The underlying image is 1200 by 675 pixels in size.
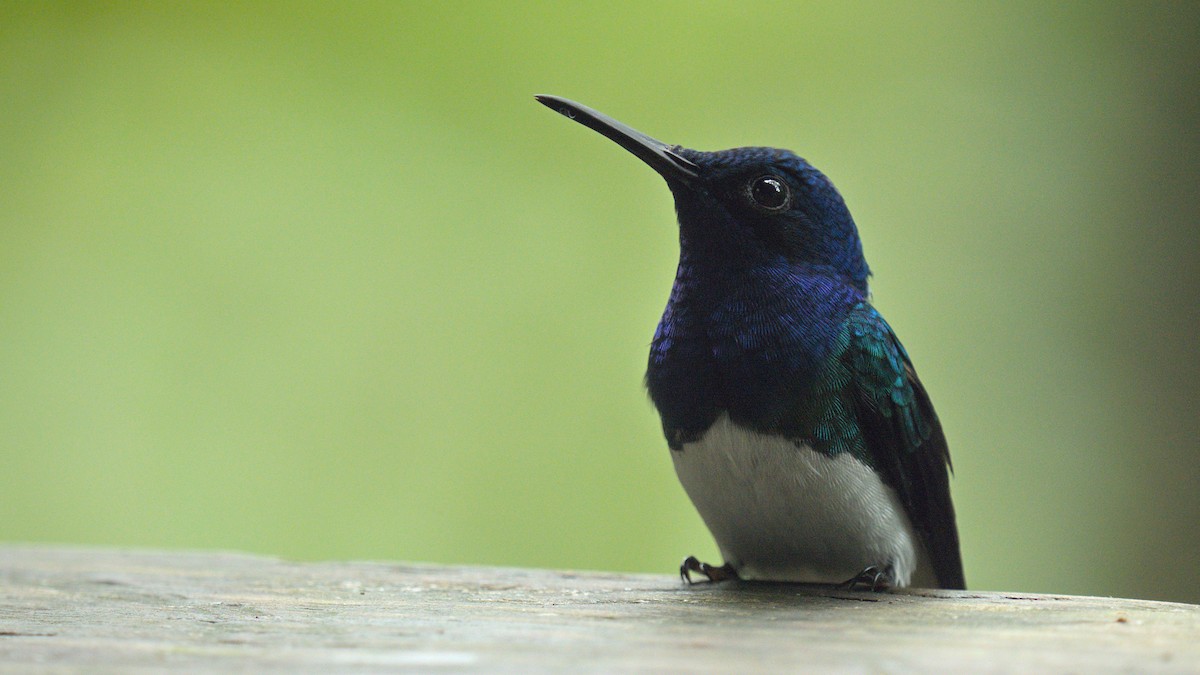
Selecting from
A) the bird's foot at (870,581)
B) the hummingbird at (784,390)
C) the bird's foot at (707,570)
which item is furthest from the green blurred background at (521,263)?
the bird's foot at (870,581)

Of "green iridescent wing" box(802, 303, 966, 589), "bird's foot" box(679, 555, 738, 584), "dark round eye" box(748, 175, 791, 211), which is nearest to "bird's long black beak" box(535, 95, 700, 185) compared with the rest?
"dark round eye" box(748, 175, 791, 211)

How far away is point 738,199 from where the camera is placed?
7.52 ft

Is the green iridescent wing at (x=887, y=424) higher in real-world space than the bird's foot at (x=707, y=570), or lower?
higher

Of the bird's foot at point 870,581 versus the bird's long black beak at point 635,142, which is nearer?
the bird's foot at point 870,581

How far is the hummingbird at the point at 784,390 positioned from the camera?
2111 mm

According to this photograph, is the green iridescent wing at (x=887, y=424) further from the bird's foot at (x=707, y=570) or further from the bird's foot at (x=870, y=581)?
the bird's foot at (x=707, y=570)

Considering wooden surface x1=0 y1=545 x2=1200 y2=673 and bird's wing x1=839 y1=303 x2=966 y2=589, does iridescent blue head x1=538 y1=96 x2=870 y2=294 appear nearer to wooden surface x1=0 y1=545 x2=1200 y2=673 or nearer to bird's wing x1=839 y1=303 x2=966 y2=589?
bird's wing x1=839 y1=303 x2=966 y2=589

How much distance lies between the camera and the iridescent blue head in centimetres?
228

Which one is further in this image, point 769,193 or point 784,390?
point 769,193

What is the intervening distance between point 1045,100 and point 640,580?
3.60 meters

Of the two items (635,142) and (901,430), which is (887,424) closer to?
(901,430)

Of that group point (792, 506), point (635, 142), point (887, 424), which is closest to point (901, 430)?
point (887, 424)

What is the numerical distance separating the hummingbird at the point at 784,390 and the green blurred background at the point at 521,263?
227 cm

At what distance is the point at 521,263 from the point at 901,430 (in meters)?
2.84
